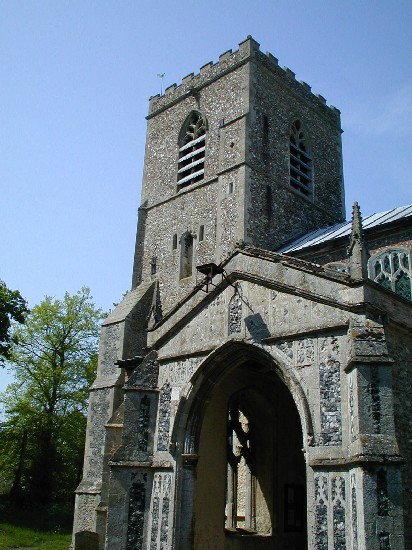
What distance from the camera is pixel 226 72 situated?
25.6m

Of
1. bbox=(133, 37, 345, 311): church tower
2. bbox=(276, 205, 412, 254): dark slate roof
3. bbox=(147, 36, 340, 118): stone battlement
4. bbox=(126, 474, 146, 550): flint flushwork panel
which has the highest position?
bbox=(147, 36, 340, 118): stone battlement

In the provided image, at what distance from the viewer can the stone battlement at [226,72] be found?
2534cm

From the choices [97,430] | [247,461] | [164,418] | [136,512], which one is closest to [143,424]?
[164,418]

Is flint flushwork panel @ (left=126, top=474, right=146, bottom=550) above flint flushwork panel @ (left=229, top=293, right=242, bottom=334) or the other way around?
the other way around

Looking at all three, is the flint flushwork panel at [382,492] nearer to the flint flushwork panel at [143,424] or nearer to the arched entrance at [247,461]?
the arched entrance at [247,461]

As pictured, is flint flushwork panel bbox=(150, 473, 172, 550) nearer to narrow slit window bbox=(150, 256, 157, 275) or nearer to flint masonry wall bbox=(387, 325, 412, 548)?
flint masonry wall bbox=(387, 325, 412, 548)

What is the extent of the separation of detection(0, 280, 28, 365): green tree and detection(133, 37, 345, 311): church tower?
205 inches

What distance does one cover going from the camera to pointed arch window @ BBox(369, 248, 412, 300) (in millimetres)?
17141

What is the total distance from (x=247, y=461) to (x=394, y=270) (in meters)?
7.53

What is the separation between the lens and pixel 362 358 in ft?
29.3

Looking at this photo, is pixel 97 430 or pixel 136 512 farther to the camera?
pixel 97 430

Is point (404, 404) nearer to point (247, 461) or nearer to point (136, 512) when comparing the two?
point (247, 461)

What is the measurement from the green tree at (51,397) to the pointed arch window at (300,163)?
13742mm

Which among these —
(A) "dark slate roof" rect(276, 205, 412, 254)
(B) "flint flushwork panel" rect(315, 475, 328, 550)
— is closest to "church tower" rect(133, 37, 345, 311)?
(A) "dark slate roof" rect(276, 205, 412, 254)
